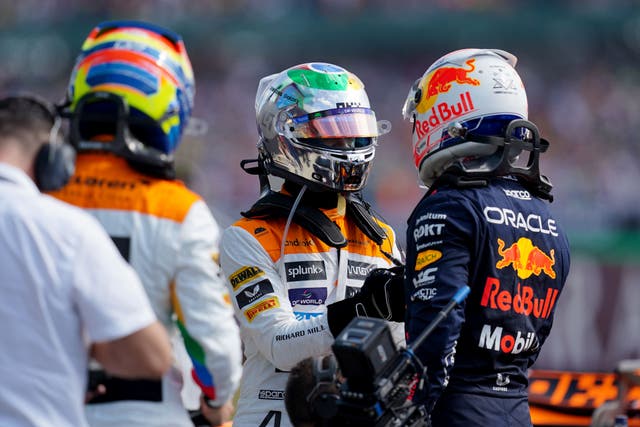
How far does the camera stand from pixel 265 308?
4.16 m

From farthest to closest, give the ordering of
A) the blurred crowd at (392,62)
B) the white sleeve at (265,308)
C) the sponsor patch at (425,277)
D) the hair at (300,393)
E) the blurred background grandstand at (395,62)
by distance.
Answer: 1. the blurred crowd at (392,62)
2. the blurred background grandstand at (395,62)
3. the white sleeve at (265,308)
4. the hair at (300,393)
5. the sponsor patch at (425,277)

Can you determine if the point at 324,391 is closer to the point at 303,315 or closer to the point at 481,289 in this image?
the point at 481,289

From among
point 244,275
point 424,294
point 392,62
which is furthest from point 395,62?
point 424,294

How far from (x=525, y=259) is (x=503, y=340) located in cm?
30

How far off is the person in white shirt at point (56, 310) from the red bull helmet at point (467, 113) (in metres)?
1.53

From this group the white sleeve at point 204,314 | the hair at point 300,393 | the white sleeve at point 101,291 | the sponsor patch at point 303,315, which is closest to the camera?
the white sleeve at point 101,291

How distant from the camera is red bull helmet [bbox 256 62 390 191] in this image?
4469 mm

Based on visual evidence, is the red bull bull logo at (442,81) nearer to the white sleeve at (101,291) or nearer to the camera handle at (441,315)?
the camera handle at (441,315)

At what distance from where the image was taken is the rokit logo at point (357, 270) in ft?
14.6

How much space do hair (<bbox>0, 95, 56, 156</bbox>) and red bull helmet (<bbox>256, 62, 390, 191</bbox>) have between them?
58.4 inches

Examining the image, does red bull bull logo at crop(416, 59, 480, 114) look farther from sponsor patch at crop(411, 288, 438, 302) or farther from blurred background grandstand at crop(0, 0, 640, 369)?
blurred background grandstand at crop(0, 0, 640, 369)

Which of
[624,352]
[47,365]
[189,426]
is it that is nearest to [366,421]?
[189,426]

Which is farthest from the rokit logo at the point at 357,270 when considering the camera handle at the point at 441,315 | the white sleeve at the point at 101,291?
the white sleeve at the point at 101,291

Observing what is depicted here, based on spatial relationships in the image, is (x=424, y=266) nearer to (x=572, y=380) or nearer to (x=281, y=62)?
(x=572, y=380)
